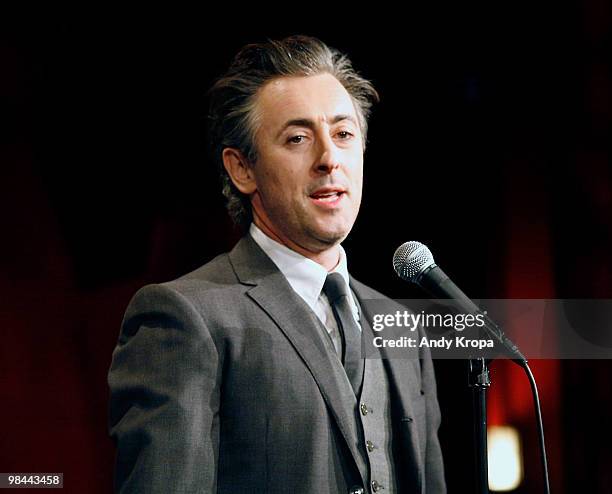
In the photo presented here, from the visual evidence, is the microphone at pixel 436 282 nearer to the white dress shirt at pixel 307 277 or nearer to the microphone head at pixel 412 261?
the microphone head at pixel 412 261

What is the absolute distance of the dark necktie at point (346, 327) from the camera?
1695 millimetres

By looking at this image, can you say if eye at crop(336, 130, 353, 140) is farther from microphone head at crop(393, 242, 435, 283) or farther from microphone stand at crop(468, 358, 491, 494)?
microphone stand at crop(468, 358, 491, 494)

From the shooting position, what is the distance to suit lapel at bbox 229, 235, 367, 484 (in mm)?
1577

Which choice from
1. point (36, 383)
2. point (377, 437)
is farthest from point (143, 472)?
point (36, 383)

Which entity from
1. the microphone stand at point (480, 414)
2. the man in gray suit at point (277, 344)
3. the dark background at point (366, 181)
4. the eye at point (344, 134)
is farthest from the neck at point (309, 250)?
the dark background at point (366, 181)

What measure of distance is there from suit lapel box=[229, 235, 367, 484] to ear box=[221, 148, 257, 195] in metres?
0.18

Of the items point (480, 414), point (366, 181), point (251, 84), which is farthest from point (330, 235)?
point (366, 181)

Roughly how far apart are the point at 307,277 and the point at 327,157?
0.88ft

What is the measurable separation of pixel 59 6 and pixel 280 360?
136 cm

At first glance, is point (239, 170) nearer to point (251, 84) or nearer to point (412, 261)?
point (251, 84)

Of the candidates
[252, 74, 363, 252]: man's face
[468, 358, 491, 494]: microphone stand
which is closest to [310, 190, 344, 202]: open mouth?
[252, 74, 363, 252]: man's face

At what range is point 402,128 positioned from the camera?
2527mm

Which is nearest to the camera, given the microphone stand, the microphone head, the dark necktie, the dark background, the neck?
the microphone stand

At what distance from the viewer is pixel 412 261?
60.7 inches
